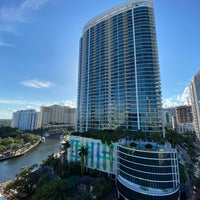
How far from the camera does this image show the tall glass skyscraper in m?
62.1

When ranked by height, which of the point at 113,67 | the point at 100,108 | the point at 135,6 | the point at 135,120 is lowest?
the point at 135,120

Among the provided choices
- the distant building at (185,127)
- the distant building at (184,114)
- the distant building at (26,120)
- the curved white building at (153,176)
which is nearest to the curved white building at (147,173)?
the curved white building at (153,176)

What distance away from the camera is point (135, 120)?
62500 mm

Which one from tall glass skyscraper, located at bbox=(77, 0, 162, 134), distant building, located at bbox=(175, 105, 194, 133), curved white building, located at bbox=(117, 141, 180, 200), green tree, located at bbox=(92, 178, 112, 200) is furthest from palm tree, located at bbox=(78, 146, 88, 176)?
distant building, located at bbox=(175, 105, 194, 133)

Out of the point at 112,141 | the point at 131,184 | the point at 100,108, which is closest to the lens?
the point at 131,184

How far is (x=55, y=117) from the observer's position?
179m

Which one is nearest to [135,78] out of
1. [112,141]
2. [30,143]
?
[112,141]

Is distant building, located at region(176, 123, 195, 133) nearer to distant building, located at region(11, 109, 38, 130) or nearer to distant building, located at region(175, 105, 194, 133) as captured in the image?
distant building, located at region(175, 105, 194, 133)

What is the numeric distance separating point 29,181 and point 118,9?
88.7 metres

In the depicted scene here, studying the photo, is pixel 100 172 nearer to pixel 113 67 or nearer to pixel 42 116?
pixel 113 67

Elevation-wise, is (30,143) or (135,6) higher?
(135,6)

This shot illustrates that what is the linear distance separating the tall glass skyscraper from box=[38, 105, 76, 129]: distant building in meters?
94.1

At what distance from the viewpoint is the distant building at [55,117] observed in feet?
537

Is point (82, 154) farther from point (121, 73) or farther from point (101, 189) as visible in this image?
point (121, 73)
